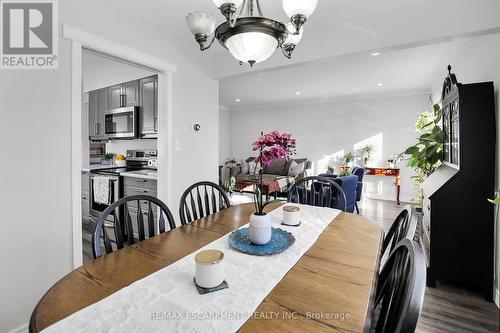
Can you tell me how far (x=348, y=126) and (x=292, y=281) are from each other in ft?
21.1

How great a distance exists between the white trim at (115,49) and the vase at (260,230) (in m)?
2.01

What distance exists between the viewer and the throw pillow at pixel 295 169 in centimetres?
679

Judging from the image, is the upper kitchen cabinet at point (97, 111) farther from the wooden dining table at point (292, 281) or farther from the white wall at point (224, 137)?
the white wall at point (224, 137)

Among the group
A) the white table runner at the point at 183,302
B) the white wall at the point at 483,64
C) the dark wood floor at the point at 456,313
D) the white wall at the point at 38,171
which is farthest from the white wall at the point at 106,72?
the dark wood floor at the point at 456,313

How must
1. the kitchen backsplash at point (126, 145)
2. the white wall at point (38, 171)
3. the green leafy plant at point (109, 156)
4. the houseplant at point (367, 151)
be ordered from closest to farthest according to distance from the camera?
1. the white wall at point (38, 171)
2. the kitchen backsplash at point (126, 145)
3. the green leafy plant at point (109, 156)
4. the houseplant at point (367, 151)

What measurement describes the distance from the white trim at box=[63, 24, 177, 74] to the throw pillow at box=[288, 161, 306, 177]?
4.59 meters

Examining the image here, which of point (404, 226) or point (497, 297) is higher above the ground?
point (404, 226)

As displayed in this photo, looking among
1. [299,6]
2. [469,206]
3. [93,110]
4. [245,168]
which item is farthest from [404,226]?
[245,168]

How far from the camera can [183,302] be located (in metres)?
0.79

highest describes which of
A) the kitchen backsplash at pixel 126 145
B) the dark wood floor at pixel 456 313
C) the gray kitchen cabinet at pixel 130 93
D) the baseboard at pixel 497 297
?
the gray kitchen cabinet at pixel 130 93

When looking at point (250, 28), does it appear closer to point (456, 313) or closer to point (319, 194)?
point (319, 194)

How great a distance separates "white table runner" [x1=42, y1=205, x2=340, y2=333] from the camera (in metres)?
0.68

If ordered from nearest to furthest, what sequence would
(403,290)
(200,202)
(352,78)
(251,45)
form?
(403,290), (251,45), (200,202), (352,78)

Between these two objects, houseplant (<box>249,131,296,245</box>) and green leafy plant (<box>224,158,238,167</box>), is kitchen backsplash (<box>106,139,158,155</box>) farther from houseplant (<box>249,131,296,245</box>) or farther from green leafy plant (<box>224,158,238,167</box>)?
green leafy plant (<box>224,158,238,167</box>)
